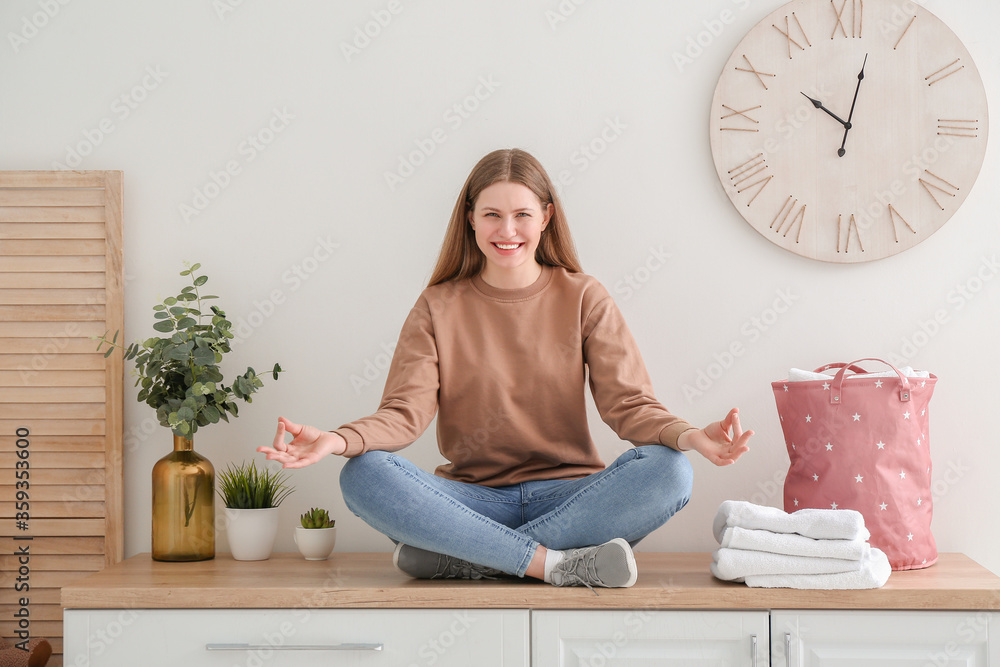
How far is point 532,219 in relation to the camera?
66.1 inches

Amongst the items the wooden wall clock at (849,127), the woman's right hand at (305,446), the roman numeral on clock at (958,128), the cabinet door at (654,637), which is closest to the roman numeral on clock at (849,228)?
the wooden wall clock at (849,127)

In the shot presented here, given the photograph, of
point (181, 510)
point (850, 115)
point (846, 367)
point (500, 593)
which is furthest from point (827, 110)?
point (181, 510)

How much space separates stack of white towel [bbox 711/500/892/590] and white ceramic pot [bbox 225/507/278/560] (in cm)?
93

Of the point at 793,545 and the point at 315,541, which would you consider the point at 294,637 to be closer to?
the point at 315,541

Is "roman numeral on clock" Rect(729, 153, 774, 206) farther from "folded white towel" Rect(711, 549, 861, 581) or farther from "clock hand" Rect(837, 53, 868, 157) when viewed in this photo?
"folded white towel" Rect(711, 549, 861, 581)

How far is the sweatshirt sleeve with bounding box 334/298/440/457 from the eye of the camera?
4.98ft

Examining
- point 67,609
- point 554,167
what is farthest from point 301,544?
point 554,167

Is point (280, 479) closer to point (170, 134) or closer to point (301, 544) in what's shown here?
point (301, 544)

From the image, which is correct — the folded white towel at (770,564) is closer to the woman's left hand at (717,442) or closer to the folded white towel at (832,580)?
the folded white towel at (832,580)

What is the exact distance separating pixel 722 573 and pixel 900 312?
0.81 m

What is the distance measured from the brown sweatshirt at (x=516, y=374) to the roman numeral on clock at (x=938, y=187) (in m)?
0.74

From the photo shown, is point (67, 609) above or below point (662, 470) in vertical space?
below

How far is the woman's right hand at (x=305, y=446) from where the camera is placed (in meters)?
1.37

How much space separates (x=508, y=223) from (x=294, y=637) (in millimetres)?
850
